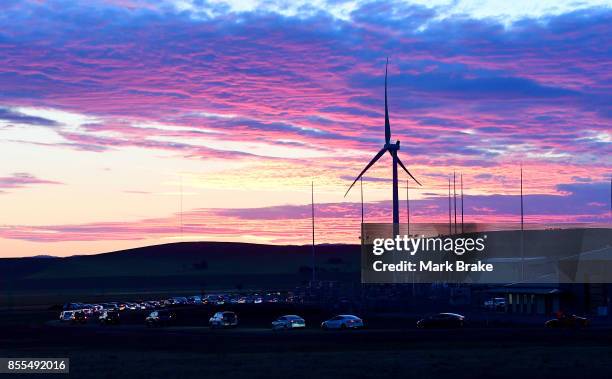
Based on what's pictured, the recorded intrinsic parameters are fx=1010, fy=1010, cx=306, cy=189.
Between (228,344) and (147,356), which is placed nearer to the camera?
(147,356)

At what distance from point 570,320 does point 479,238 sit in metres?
101

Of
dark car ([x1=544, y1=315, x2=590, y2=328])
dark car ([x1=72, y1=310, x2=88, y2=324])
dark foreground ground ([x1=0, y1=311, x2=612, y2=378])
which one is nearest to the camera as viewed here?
dark foreground ground ([x1=0, y1=311, x2=612, y2=378])

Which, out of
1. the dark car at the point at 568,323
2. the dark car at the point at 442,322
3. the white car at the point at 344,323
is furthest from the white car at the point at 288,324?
the dark car at the point at 568,323

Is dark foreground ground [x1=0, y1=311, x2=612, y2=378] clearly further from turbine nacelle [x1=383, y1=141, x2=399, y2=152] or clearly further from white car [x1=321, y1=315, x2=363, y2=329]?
turbine nacelle [x1=383, y1=141, x2=399, y2=152]

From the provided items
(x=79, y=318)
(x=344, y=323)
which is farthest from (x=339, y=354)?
(x=79, y=318)

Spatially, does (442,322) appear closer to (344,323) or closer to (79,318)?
(344,323)

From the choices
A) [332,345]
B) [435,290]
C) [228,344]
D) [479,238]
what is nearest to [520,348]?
[332,345]

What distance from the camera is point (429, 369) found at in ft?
148

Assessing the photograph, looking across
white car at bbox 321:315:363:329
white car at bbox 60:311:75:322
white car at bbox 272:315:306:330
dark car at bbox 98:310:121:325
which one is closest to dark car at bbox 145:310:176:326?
dark car at bbox 98:310:121:325

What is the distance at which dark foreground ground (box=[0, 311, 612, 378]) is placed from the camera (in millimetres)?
44438

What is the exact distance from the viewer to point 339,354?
178ft

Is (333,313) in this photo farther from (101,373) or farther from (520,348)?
(101,373)

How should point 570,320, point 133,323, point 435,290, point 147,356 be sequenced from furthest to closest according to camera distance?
point 435,290, point 133,323, point 570,320, point 147,356

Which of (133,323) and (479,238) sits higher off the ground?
(479,238)
